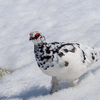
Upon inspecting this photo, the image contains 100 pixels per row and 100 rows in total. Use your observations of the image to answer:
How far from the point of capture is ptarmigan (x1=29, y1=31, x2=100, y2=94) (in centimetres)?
293

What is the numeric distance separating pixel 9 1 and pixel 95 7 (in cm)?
324

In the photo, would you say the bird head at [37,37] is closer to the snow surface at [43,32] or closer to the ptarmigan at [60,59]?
the ptarmigan at [60,59]

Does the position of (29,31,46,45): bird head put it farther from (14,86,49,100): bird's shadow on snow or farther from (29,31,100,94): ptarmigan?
(14,86,49,100): bird's shadow on snow

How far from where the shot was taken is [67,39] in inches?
204

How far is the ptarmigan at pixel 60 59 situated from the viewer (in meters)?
2.93

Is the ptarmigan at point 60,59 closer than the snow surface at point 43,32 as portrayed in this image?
Yes

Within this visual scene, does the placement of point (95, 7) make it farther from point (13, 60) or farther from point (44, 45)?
point (44, 45)

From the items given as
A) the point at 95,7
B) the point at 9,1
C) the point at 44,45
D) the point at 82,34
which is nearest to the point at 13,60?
the point at 82,34

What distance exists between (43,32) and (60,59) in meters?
3.02

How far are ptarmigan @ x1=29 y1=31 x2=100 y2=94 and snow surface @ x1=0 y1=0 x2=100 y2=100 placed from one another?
1.05 feet

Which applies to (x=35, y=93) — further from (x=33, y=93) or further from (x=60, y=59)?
(x=60, y=59)

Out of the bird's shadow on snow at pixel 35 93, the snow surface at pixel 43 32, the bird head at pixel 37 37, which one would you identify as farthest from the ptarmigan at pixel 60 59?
the bird's shadow on snow at pixel 35 93

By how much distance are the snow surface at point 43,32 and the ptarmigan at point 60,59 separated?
320 millimetres

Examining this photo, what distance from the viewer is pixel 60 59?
2922 mm
